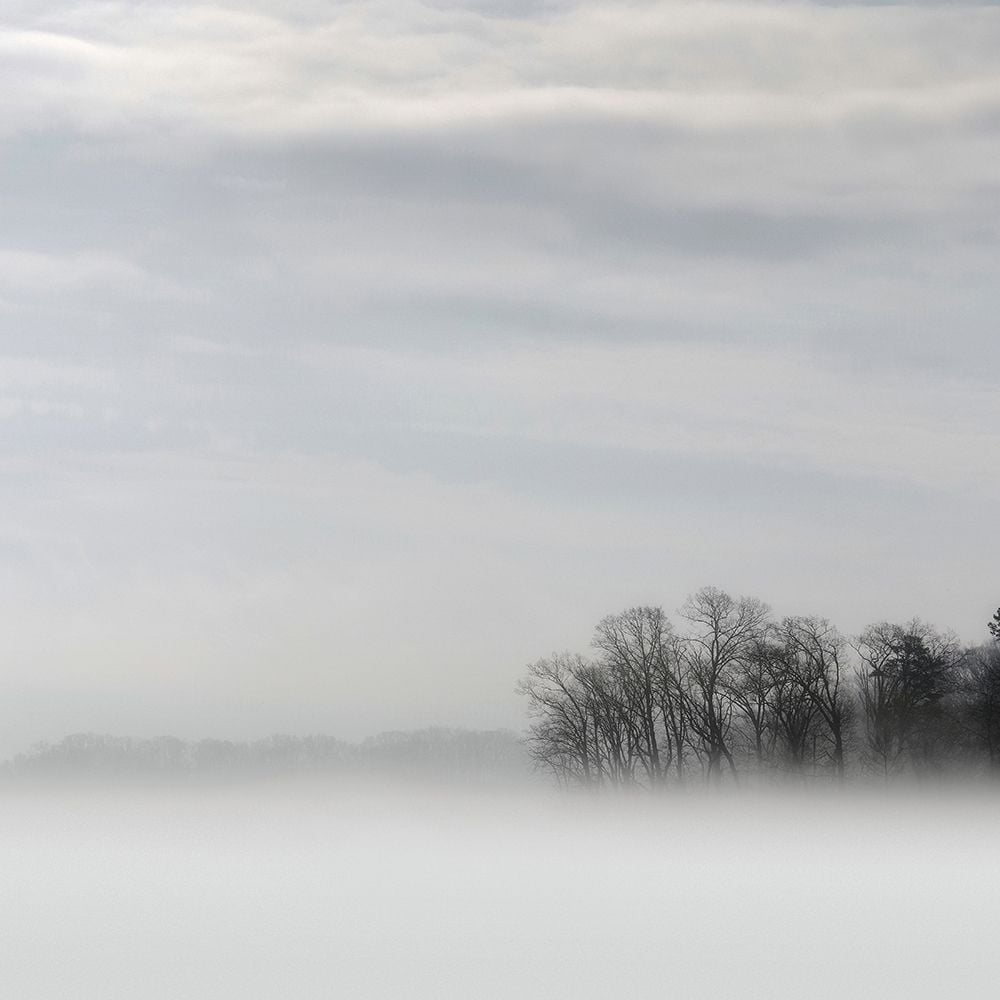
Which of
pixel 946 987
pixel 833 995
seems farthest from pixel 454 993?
pixel 946 987

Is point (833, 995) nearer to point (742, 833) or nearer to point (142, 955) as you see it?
point (142, 955)

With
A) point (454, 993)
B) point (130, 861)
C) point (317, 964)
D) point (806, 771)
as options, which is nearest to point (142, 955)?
point (317, 964)

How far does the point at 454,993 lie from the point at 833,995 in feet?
39.9

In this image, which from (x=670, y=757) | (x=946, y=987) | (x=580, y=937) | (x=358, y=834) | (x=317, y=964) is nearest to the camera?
(x=946, y=987)

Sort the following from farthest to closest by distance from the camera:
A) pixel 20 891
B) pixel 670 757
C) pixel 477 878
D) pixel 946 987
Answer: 1. pixel 670 757
2. pixel 477 878
3. pixel 20 891
4. pixel 946 987

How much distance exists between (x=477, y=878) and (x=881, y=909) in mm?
25364

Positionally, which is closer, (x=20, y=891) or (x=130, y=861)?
(x=20, y=891)

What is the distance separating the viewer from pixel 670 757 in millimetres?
101500

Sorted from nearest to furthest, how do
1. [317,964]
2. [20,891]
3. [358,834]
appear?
[317,964] → [20,891] → [358,834]

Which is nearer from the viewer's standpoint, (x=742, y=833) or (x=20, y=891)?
(x=20, y=891)

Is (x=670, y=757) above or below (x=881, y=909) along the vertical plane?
above

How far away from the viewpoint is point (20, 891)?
75688mm

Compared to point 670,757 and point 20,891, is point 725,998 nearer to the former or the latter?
point 20,891

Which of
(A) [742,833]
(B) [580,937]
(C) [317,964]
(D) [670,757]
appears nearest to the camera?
(C) [317,964]
